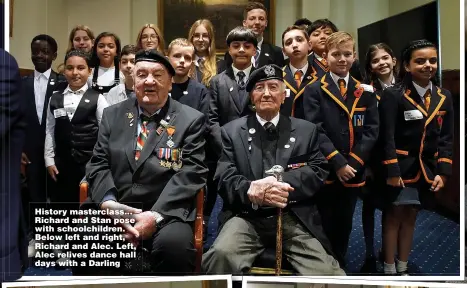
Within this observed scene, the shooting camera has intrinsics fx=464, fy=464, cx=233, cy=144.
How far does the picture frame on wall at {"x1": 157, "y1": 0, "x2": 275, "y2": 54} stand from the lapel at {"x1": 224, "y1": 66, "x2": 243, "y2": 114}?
121 mm

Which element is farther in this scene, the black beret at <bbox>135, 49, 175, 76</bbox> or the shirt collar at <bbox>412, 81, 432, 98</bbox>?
the shirt collar at <bbox>412, 81, 432, 98</bbox>

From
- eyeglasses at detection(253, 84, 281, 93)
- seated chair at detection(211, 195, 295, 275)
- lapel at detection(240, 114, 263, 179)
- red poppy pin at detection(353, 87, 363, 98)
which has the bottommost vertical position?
seated chair at detection(211, 195, 295, 275)

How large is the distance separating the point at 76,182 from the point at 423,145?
6.00ft

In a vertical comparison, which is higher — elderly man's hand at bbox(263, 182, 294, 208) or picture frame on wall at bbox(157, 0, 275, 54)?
picture frame on wall at bbox(157, 0, 275, 54)

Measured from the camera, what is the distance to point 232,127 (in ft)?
7.97

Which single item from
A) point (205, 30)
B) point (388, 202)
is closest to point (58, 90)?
point (205, 30)

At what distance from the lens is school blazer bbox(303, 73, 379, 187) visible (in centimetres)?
241

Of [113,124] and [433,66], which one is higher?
[433,66]

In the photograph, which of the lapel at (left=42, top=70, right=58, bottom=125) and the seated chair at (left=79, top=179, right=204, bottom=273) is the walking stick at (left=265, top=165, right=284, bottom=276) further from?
the lapel at (left=42, top=70, right=58, bottom=125)

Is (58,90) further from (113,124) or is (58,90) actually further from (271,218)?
(271,218)

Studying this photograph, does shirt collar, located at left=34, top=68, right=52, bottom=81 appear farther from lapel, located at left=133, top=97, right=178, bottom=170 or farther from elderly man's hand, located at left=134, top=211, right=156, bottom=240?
elderly man's hand, located at left=134, top=211, right=156, bottom=240

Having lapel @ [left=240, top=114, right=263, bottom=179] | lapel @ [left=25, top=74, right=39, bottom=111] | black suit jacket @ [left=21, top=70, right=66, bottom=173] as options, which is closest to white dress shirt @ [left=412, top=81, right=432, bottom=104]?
lapel @ [left=240, top=114, right=263, bottom=179]

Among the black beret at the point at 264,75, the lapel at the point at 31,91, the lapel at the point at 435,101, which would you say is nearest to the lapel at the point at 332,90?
the black beret at the point at 264,75

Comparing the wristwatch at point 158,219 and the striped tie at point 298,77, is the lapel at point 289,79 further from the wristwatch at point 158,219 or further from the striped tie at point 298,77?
the wristwatch at point 158,219
